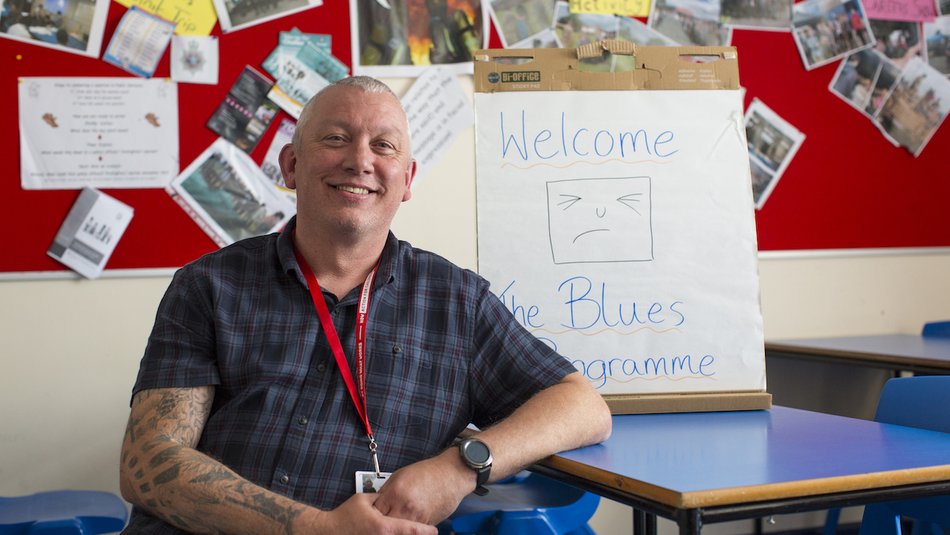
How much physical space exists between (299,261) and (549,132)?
601mm

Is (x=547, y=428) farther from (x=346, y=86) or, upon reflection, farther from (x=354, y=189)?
(x=346, y=86)

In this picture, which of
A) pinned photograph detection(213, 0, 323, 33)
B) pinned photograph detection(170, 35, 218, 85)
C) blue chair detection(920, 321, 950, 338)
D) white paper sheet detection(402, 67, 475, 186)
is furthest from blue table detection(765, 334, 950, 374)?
pinned photograph detection(170, 35, 218, 85)

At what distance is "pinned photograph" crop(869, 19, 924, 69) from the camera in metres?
3.31

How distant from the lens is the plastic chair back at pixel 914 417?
184cm

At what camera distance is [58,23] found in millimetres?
2516

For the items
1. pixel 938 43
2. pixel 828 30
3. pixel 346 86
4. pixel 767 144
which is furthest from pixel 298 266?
pixel 938 43

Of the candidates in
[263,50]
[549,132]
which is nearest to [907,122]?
[549,132]

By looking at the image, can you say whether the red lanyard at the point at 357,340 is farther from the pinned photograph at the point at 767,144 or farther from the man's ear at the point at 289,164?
the pinned photograph at the point at 767,144

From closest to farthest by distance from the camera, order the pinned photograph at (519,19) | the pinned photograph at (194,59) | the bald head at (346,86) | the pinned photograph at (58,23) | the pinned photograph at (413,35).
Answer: the bald head at (346,86) → the pinned photograph at (58,23) → the pinned photograph at (194,59) → the pinned photograph at (413,35) → the pinned photograph at (519,19)

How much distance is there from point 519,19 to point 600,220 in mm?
1173

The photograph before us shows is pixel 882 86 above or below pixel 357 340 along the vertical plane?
above

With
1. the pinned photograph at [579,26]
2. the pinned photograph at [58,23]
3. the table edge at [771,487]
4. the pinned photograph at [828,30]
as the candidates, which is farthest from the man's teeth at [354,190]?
A: the pinned photograph at [828,30]

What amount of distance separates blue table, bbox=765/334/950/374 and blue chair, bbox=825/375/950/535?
60 cm

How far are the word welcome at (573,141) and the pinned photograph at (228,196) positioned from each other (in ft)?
3.26
